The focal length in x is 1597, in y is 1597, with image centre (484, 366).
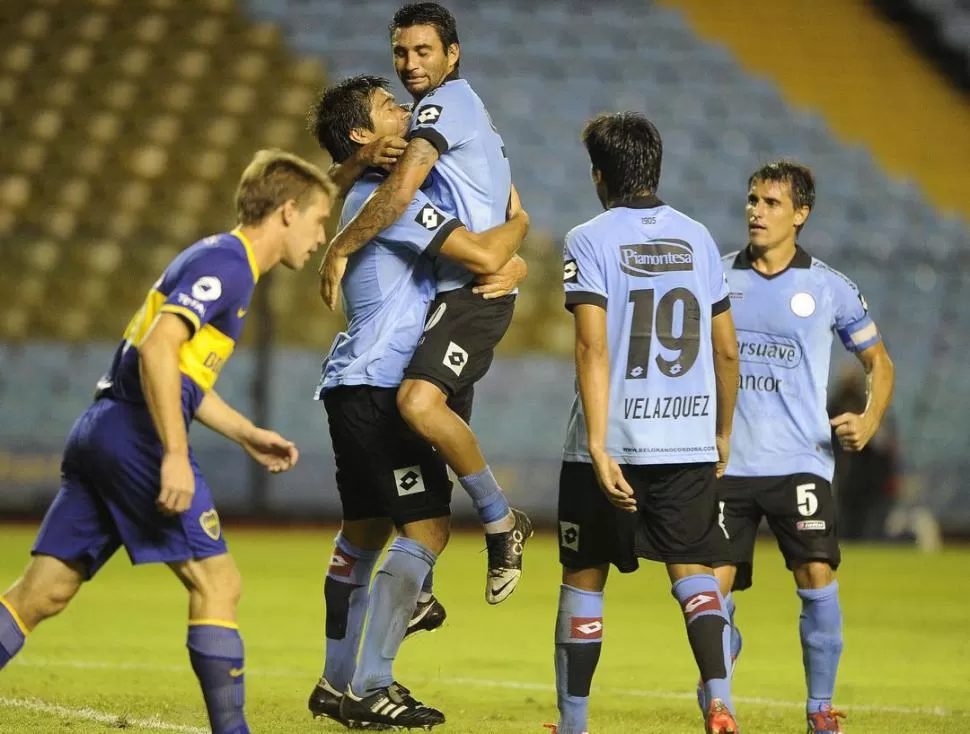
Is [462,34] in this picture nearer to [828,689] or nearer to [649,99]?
[649,99]

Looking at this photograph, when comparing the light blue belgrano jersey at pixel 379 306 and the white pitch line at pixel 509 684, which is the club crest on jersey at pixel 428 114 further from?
the white pitch line at pixel 509 684

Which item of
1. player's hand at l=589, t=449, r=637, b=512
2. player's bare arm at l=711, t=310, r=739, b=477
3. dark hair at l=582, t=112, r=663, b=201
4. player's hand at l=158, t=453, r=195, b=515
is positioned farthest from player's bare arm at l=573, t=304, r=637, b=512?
player's hand at l=158, t=453, r=195, b=515

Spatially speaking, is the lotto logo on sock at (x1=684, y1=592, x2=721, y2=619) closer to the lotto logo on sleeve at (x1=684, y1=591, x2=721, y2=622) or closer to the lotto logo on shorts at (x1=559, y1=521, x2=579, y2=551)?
the lotto logo on sleeve at (x1=684, y1=591, x2=721, y2=622)

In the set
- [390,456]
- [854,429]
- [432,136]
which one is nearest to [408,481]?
[390,456]

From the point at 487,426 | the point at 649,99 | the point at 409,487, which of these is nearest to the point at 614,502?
the point at 409,487

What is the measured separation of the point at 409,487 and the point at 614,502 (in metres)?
1.05

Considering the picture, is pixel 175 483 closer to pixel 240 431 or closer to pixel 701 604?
pixel 240 431

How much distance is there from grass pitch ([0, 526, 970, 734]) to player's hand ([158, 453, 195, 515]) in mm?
1457

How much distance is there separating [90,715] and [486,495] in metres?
1.66

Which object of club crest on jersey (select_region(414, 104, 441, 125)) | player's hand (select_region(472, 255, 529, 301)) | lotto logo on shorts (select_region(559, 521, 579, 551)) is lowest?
lotto logo on shorts (select_region(559, 521, 579, 551))

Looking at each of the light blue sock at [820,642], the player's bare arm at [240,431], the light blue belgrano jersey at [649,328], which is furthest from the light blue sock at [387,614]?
the light blue sock at [820,642]

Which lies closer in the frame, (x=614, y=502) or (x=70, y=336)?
(x=614, y=502)

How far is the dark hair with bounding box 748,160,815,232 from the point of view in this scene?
6.25 m

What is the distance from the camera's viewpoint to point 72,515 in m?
4.68
